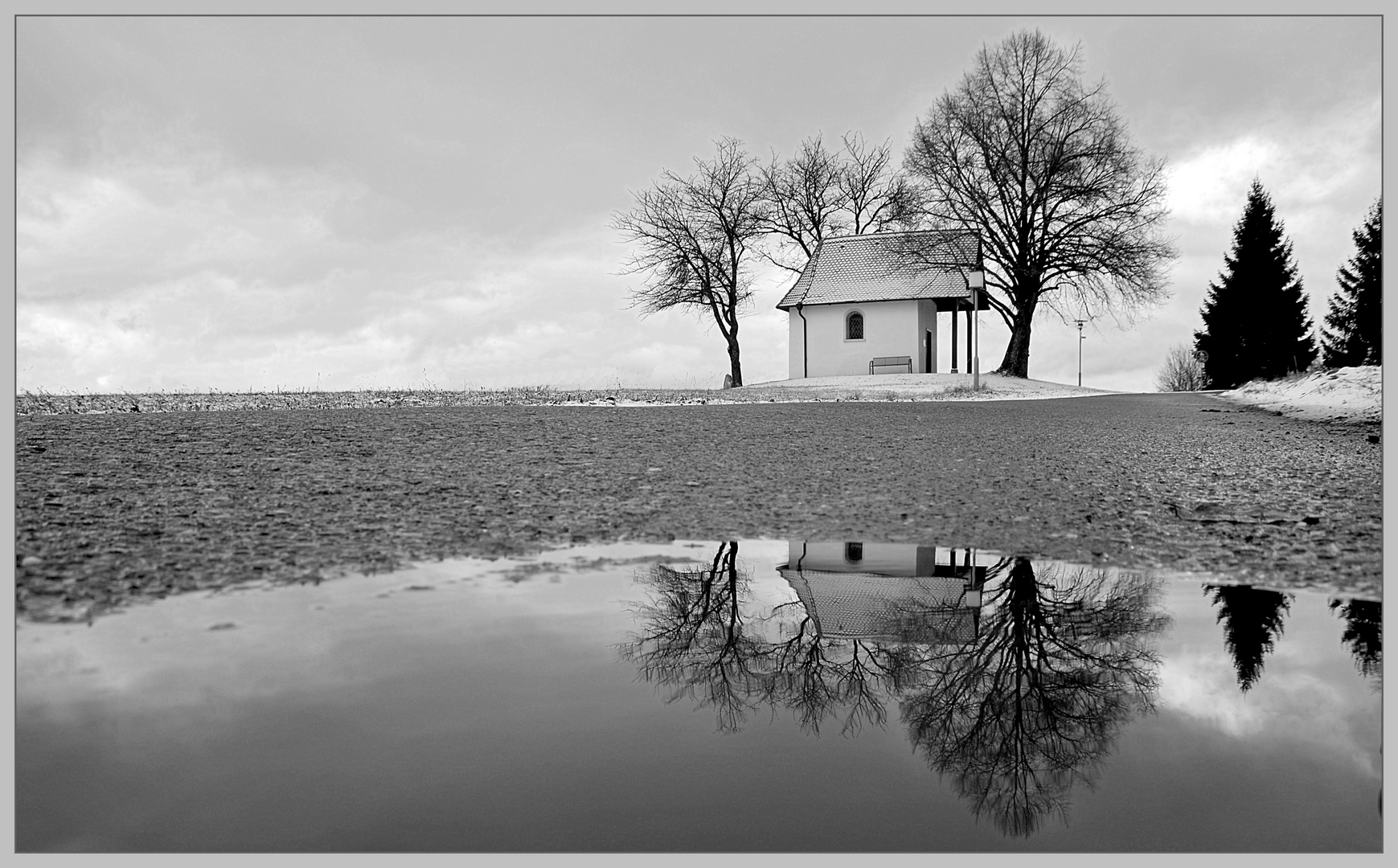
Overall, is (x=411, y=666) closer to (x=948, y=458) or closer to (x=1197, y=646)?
(x=1197, y=646)

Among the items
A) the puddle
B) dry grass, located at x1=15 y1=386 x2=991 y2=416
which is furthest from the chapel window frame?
the puddle

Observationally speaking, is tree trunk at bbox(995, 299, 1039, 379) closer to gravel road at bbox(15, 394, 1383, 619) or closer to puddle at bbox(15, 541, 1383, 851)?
gravel road at bbox(15, 394, 1383, 619)

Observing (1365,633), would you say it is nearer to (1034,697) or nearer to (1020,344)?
(1034,697)

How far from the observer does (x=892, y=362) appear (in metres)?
37.9

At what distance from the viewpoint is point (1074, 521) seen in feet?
16.7

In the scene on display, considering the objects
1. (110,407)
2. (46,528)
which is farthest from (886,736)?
(110,407)

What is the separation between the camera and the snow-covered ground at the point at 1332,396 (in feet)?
43.7

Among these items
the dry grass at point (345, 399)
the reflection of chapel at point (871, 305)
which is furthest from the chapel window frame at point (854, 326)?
the dry grass at point (345, 399)

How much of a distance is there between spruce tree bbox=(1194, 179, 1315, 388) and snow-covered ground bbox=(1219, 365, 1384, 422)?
108ft

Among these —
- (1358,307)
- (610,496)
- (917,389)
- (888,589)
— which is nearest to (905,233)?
(917,389)

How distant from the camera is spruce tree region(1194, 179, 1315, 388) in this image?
157ft

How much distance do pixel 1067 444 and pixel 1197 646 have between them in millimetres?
7160

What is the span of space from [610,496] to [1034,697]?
12.1 ft

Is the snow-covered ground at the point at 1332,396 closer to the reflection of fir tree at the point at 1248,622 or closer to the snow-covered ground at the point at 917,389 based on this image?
the snow-covered ground at the point at 917,389
